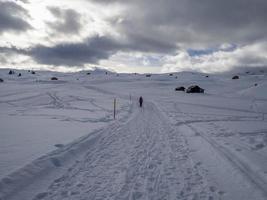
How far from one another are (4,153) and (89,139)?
144 inches

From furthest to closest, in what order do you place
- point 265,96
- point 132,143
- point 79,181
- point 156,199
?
point 265,96, point 132,143, point 79,181, point 156,199

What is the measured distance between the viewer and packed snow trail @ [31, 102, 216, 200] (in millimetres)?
5750

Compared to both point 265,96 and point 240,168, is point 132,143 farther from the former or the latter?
point 265,96

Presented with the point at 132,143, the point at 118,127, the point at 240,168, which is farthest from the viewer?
the point at 118,127

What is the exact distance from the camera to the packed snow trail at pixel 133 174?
5.75m

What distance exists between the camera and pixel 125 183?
6.26 m

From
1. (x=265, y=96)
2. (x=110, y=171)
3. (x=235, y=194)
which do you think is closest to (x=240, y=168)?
(x=235, y=194)

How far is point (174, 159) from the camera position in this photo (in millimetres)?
8422

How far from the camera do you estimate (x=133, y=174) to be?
689 cm

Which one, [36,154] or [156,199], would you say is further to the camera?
[36,154]

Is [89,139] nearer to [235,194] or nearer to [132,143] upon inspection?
[132,143]

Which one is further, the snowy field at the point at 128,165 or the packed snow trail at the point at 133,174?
the snowy field at the point at 128,165

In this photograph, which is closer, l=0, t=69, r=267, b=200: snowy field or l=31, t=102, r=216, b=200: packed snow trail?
l=31, t=102, r=216, b=200: packed snow trail

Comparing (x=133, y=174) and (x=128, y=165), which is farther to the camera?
(x=128, y=165)
